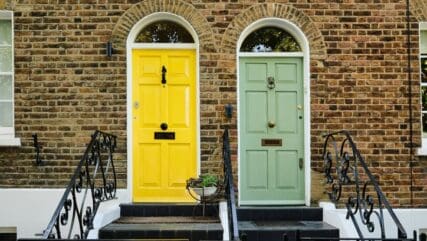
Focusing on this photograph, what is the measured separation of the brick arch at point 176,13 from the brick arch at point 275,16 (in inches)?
9.9

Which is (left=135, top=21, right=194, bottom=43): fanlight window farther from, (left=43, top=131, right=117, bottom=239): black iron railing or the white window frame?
the white window frame

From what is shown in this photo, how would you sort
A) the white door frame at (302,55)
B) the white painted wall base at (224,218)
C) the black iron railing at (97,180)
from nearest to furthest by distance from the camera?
the white painted wall base at (224,218)
the black iron railing at (97,180)
the white door frame at (302,55)

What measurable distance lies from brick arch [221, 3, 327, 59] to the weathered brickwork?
0.05 feet

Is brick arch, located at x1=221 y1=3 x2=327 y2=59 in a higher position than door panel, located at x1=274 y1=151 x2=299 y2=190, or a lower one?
higher

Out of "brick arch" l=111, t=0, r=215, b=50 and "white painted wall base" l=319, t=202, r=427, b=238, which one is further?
"brick arch" l=111, t=0, r=215, b=50

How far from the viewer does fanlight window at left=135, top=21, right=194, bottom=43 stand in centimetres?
866

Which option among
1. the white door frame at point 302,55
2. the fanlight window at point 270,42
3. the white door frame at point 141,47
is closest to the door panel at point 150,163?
the white door frame at point 141,47

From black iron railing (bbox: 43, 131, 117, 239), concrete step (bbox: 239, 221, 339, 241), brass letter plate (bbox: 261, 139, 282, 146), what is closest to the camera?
concrete step (bbox: 239, 221, 339, 241)

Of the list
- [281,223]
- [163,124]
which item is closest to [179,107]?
[163,124]

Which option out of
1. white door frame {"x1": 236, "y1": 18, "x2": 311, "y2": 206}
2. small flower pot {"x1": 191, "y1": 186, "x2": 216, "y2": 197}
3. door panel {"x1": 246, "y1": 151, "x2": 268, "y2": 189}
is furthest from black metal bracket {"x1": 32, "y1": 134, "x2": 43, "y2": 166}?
door panel {"x1": 246, "y1": 151, "x2": 268, "y2": 189}

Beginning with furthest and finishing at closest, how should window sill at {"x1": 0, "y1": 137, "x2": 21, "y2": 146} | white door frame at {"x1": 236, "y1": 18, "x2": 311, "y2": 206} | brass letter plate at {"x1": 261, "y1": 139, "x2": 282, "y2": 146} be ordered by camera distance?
1. brass letter plate at {"x1": 261, "y1": 139, "x2": 282, "y2": 146}
2. white door frame at {"x1": 236, "y1": 18, "x2": 311, "y2": 206}
3. window sill at {"x1": 0, "y1": 137, "x2": 21, "y2": 146}

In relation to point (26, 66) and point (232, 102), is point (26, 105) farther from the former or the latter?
point (232, 102)

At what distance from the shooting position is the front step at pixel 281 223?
23.6 ft

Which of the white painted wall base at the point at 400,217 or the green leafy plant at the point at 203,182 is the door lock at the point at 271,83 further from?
the white painted wall base at the point at 400,217
